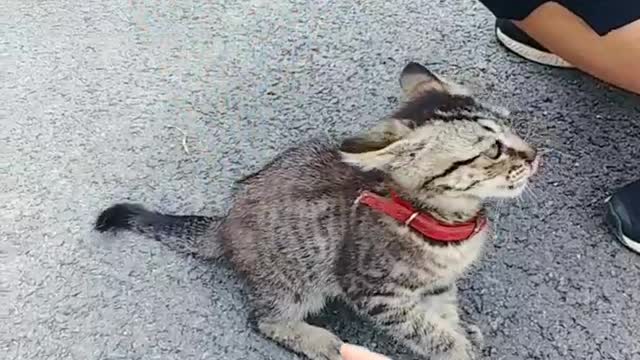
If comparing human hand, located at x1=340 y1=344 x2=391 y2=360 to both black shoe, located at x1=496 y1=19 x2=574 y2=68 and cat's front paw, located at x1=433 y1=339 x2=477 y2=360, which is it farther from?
black shoe, located at x1=496 y1=19 x2=574 y2=68

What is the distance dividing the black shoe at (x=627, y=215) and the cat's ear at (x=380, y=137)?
1.35 feet

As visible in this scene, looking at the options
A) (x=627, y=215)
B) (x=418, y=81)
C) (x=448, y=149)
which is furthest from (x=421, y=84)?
(x=627, y=215)

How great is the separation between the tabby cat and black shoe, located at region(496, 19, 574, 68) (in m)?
0.43

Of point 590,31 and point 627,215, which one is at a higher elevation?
point 590,31

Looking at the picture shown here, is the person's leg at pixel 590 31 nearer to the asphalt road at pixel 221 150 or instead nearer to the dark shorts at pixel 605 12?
the dark shorts at pixel 605 12

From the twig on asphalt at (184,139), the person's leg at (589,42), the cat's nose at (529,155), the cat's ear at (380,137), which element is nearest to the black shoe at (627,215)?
the person's leg at (589,42)

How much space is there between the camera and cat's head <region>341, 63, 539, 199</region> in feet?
3.91

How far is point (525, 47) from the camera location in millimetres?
1704

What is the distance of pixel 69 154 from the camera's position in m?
1.65

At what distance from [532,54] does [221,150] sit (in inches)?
21.2

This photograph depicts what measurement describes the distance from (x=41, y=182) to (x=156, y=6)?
18.2 inches

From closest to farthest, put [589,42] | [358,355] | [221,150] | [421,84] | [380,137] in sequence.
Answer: [358,355], [380,137], [421,84], [589,42], [221,150]

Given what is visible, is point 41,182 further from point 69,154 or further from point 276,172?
point 276,172

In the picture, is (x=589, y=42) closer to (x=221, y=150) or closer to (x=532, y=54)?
(x=532, y=54)
